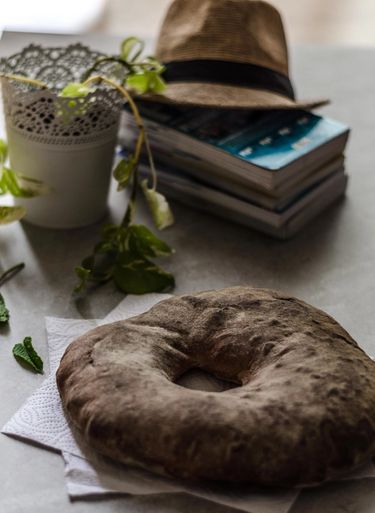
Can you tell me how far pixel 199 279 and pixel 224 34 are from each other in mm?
383

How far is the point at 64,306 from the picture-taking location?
1.12 meters

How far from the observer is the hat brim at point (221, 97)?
1267 millimetres

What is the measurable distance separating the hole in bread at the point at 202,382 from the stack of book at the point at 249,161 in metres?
0.34

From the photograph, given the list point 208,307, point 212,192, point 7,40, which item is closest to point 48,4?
point 7,40

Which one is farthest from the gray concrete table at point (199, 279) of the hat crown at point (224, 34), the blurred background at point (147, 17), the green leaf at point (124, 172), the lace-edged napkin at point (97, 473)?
the blurred background at point (147, 17)

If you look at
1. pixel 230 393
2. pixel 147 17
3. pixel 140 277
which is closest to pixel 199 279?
pixel 140 277

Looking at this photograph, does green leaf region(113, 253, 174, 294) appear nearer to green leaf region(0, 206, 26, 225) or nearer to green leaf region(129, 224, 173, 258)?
green leaf region(129, 224, 173, 258)

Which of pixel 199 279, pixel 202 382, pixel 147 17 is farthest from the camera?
pixel 147 17

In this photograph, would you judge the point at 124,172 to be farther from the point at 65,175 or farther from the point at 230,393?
the point at 230,393

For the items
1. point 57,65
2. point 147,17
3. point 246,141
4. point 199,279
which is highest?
point 57,65

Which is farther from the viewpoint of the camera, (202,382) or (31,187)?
(31,187)

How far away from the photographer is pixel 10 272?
46.2 inches

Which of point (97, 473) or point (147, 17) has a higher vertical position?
point (97, 473)

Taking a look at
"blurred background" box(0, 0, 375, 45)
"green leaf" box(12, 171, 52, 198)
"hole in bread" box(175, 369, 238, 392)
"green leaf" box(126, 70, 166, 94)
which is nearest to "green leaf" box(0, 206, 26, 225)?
"green leaf" box(12, 171, 52, 198)
